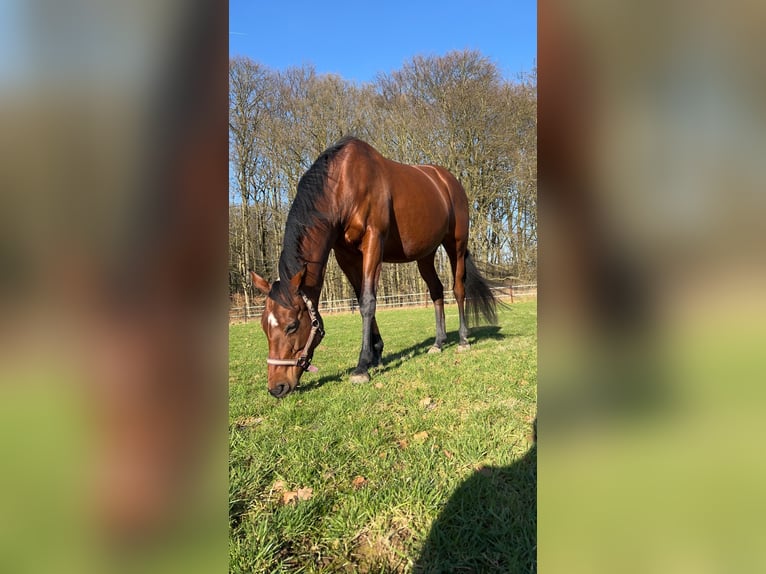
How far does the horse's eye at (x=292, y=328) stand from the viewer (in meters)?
3.46

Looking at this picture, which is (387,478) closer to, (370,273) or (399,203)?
(370,273)

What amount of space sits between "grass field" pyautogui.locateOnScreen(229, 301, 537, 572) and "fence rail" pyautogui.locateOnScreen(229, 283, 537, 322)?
1314 centimetres

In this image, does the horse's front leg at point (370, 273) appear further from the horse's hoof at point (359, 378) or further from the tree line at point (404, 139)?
the tree line at point (404, 139)

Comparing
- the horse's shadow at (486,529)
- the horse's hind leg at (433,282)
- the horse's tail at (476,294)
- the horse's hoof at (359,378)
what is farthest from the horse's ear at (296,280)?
the horse's tail at (476,294)

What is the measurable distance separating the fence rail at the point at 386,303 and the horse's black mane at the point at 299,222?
1234 centimetres

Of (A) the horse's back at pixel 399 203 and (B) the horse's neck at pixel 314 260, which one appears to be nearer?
(B) the horse's neck at pixel 314 260
